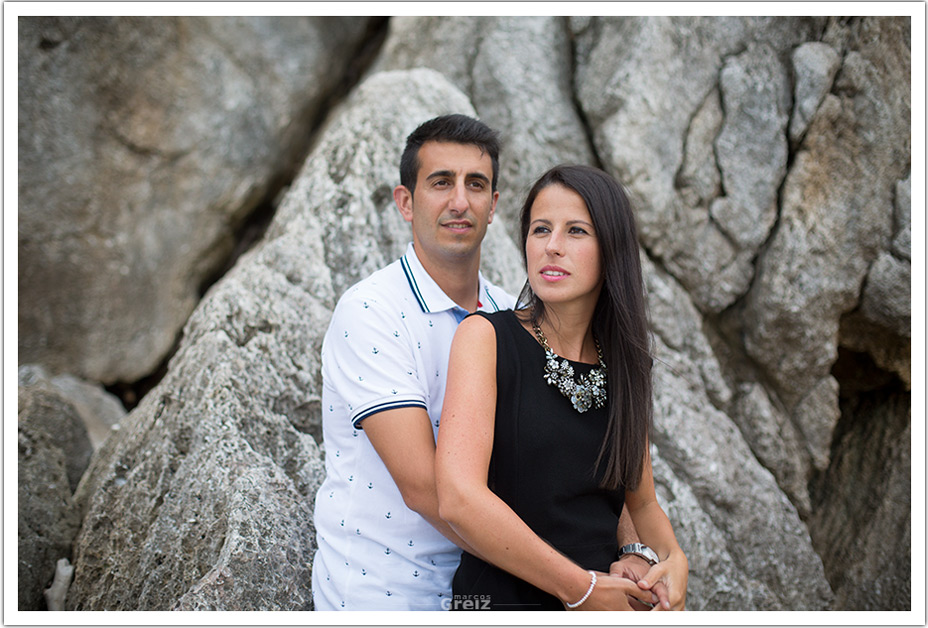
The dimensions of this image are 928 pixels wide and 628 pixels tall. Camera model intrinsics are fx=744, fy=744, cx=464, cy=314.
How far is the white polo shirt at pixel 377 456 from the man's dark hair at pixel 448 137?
41 centimetres

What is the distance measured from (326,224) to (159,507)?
138cm

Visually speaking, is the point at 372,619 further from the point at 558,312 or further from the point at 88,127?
the point at 88,127

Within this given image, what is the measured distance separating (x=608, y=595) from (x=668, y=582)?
236 mm

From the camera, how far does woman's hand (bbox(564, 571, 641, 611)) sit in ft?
5.99

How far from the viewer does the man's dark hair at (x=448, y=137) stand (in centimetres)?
233

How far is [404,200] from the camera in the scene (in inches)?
96.3

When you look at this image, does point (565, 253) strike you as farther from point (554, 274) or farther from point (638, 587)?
point (638, 587)

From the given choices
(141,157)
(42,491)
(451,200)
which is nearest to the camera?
(451,200)

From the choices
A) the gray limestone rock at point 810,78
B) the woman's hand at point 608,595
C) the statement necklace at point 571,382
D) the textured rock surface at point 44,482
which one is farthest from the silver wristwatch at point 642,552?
the gray limestone rock at point 810,78

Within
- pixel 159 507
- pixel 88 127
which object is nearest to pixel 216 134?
pixel 88 127

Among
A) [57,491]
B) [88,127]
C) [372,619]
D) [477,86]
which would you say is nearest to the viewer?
[372,619]

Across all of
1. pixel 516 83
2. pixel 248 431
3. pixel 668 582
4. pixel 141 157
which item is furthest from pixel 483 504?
pixel 141 157

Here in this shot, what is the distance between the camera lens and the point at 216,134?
5.57 m

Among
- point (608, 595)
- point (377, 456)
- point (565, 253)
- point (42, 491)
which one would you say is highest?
point (565, 253)
